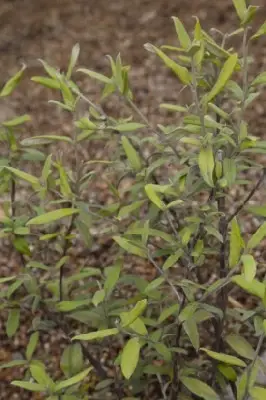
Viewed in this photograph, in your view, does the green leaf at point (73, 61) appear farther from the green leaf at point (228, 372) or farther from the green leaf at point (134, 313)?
the green leaf at point (228, 372)

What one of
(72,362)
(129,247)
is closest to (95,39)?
(72,362)

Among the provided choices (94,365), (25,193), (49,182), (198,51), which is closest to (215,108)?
(198,51)

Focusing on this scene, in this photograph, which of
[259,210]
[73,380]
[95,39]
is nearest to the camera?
[73,380]

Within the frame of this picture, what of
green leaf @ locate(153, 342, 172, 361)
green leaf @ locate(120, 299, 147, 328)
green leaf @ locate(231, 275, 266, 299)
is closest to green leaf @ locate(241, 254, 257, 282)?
green leaf @ locate(231, 275, 266, 299)

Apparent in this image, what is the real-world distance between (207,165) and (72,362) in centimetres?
58

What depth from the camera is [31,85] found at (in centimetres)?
296

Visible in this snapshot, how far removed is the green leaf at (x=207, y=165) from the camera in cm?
122

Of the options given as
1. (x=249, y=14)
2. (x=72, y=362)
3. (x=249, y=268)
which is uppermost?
(x=249, y=14)

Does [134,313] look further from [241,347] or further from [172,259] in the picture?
[241,347]

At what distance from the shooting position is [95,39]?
3.17 m

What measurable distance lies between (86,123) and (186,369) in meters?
0.54

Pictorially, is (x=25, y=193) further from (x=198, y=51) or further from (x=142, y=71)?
(x=198, y=51)

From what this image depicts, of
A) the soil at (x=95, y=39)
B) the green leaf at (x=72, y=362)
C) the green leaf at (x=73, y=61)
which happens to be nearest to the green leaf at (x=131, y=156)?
the green leaf at (x=73, y=61)

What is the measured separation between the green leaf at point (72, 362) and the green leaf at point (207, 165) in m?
0.56
